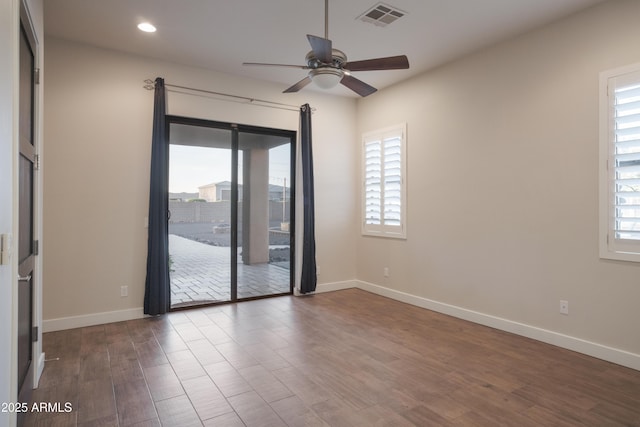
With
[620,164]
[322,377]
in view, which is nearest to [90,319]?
[322,377]

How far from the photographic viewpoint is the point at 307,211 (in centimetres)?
552

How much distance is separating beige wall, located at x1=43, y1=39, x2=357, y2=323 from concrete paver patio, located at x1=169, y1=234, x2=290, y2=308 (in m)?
0.47

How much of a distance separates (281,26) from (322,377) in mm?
3325

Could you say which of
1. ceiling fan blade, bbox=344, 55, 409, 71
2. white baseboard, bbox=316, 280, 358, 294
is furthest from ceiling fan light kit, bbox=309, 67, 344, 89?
white baseboard, bbox=316, 280, 358, 294

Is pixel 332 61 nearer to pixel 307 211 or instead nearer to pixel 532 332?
pixel 307 211

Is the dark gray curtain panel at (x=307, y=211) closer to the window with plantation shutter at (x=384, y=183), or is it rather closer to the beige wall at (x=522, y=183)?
the window with plantation shutter at (x=384, y=183)

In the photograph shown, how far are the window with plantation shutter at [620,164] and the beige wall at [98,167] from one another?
431cm

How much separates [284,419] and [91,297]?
3.04 meters

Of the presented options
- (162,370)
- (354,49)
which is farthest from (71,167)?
(354,49)

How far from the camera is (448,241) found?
15.3ft

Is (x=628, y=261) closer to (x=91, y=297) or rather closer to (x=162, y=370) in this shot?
(x=162, y=370)

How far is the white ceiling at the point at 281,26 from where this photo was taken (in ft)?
10.9

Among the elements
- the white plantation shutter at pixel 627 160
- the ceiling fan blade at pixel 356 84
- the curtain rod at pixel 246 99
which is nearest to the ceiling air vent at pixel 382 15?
the ceiling fan blade at pixel 356 84

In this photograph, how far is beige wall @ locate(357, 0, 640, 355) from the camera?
3.28 m
